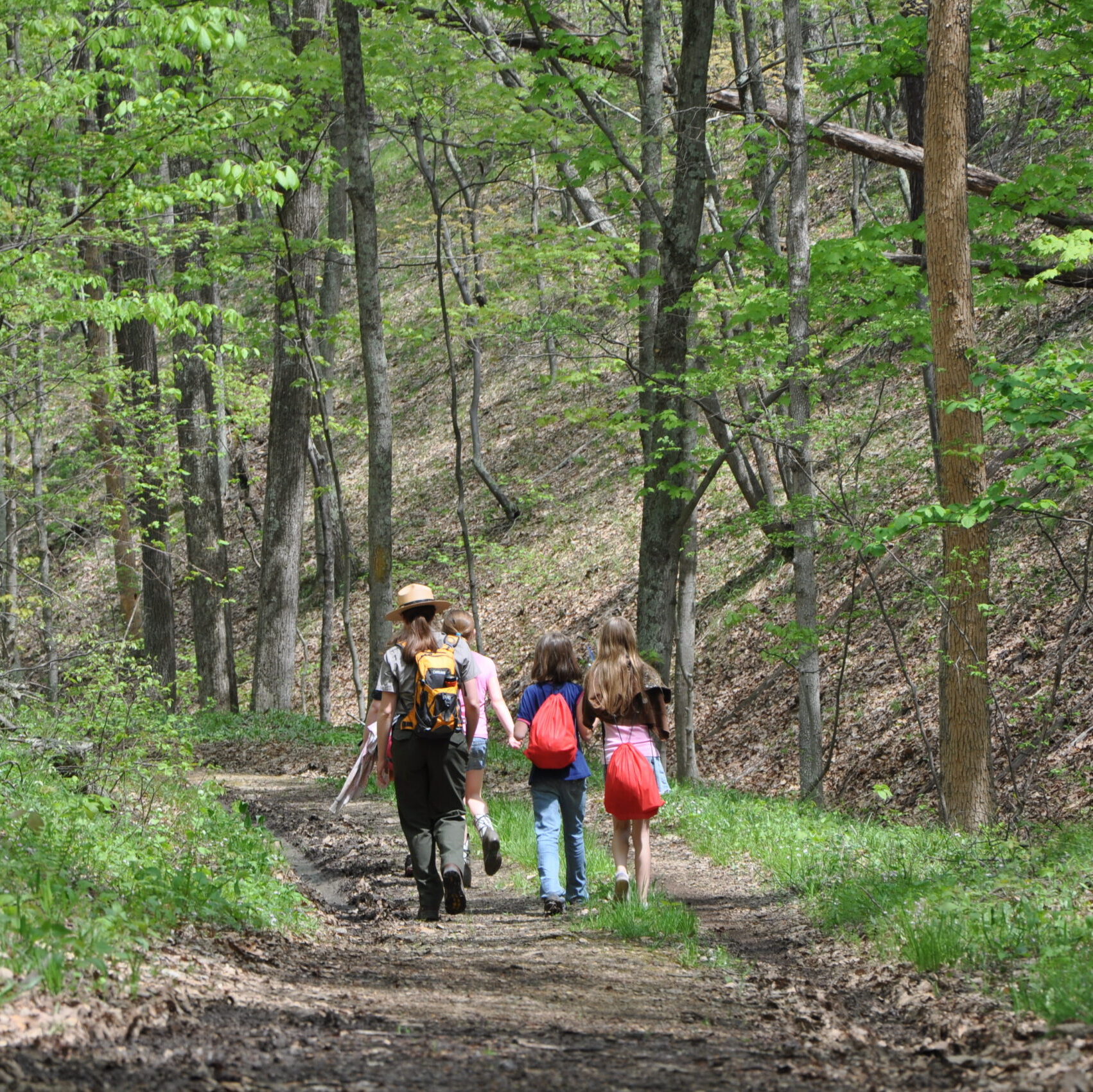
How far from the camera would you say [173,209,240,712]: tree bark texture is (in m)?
18.6

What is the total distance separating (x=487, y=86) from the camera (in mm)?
13086

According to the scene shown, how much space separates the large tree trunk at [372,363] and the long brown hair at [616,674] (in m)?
5.33

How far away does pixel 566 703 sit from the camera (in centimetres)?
686

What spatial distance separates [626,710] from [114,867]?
3.02m

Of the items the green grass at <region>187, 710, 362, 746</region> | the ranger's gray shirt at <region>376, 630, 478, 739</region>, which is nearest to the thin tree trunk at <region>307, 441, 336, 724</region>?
the green grass at <region>187, 710, 362, 746</region>

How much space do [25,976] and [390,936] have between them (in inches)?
107

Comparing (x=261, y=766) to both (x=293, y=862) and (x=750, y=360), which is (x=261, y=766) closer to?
(x=293, y=862)

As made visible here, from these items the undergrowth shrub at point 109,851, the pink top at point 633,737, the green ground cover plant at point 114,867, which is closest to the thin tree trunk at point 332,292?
the undergrowth shrub at point 109,851

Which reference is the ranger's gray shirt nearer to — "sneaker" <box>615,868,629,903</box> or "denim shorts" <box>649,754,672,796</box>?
"denim shorts" <box>649,754,672,796</box>

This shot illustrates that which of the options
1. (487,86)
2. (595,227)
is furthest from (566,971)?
(595,227)

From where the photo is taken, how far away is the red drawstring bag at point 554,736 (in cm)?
675

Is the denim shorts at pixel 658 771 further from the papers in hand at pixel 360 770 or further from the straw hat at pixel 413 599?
the papers in hand at pixel 360 770

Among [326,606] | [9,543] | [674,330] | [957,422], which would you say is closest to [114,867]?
[957,422]

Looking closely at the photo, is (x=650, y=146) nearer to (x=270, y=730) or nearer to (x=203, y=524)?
(x=270, y=730)
